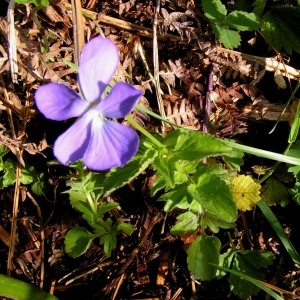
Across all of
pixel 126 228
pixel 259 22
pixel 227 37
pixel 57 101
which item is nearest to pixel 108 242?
pixel 126 228

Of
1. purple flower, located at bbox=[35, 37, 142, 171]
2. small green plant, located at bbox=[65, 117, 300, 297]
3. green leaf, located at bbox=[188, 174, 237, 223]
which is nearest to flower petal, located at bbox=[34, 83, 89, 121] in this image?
purple flower, located at bbox=[35, 37, 142, 171]

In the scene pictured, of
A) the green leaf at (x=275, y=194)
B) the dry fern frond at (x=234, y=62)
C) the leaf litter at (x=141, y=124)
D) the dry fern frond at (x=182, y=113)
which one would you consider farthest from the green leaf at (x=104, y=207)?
the dry fern frond at (x=234, y=62)

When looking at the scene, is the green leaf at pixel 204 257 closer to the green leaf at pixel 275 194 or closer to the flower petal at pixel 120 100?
the green leaf at pixel 275 194

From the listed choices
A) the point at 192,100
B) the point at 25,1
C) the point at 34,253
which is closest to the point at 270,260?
the point at 192,100

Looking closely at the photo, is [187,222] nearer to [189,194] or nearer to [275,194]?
[189,194]

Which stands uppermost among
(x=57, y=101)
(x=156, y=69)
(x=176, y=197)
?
(x=57, y=101)
